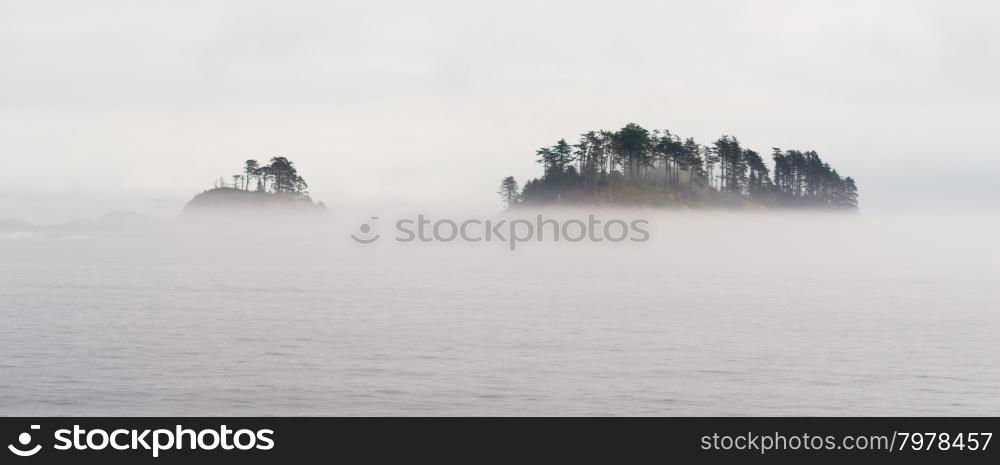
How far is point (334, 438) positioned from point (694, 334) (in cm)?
3948

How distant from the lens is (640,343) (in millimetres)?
61219

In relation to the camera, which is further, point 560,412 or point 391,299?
point 391,299

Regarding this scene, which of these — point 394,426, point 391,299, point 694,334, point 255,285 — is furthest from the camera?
point 255,285

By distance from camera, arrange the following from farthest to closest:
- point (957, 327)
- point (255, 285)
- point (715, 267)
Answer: point (715, 267) → point (255, 285) → point (957, 327)

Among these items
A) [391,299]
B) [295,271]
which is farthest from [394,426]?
[295,271]

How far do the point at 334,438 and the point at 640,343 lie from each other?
3324 centimetres

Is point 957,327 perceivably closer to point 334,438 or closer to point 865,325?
point 865,325

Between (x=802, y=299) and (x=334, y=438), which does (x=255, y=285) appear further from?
(x=334, y=438)

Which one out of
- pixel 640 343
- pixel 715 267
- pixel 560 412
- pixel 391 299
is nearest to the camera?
pixel 560 412

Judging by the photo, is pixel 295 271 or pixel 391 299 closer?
pixel 391 299

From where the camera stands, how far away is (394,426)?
1346 inches

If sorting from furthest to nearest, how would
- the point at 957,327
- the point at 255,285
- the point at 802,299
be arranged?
the point at 255,285 → the point at 802,299 → the point at 957,327

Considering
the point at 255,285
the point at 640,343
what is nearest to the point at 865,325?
the point at 640,343

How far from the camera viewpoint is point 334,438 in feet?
102
